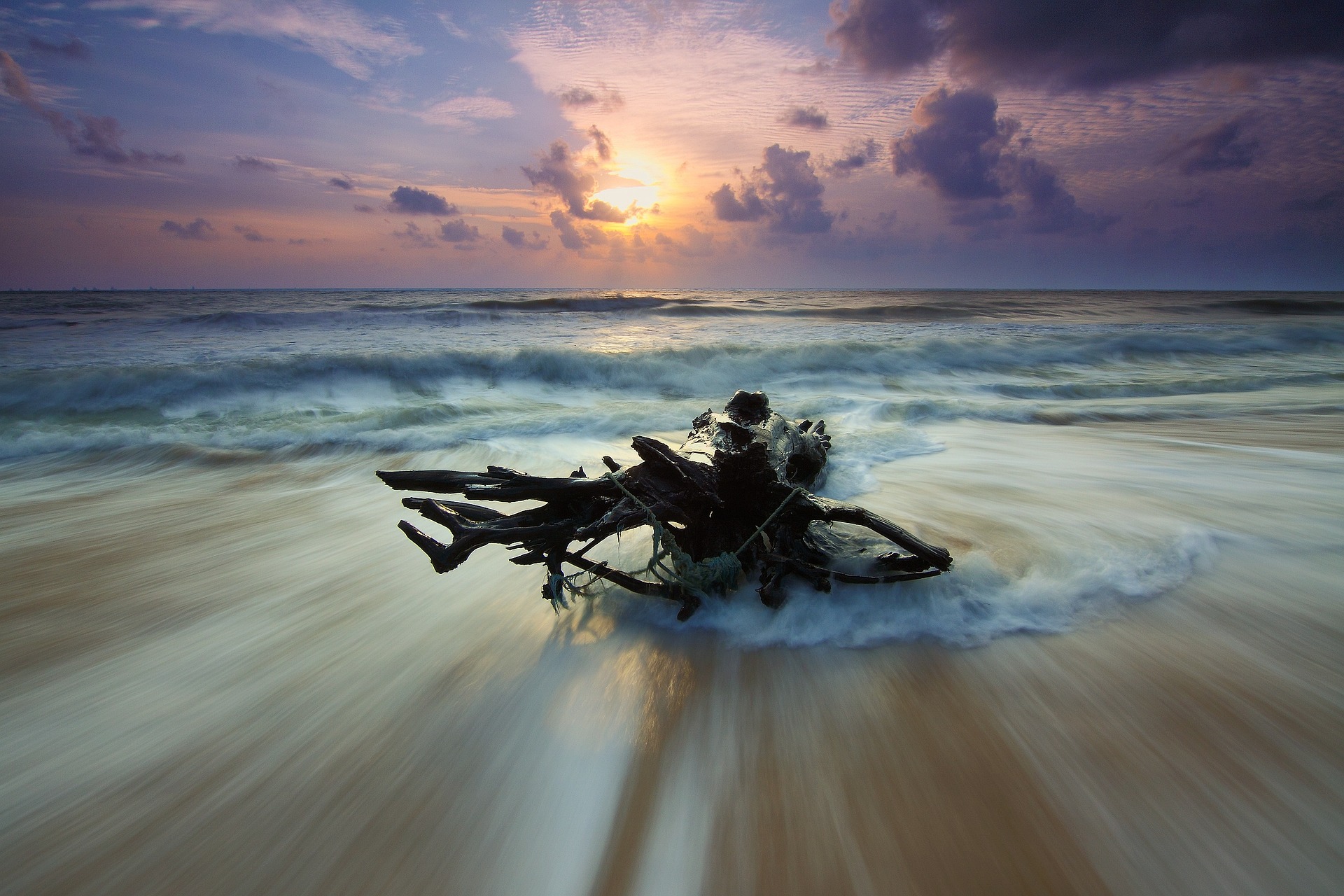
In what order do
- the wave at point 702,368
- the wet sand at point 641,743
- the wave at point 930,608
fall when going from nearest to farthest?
the wet sand at point 641,743
the wave at point 930,608
the wave at point 702,368

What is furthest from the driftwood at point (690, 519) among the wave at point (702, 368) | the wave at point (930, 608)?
the wave at point (702, 368)

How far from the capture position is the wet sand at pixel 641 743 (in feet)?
4.23

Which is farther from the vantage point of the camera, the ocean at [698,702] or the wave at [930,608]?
the wave at [930,608]

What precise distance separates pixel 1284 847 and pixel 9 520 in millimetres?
6766

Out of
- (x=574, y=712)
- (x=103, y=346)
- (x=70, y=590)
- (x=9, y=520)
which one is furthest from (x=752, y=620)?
(x=103, y=346)

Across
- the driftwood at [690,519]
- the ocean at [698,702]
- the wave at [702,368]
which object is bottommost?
the wave at [702,368]

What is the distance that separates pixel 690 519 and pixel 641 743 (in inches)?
32.8

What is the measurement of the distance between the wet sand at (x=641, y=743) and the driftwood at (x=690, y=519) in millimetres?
256

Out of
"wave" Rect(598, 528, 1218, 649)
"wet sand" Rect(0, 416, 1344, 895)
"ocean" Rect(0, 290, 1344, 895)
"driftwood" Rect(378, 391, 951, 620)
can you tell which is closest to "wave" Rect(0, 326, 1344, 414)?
"ocean" Rect(0, 290, 1344, 895)

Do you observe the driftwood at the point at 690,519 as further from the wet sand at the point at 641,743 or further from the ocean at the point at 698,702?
the wet sand at the point at 641,743

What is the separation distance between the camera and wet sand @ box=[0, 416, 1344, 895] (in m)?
1.29

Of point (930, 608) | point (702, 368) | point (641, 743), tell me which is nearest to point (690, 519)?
point (641, 743)

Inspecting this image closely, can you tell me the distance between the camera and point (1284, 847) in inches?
48.8

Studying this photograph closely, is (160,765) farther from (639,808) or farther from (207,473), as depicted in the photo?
(207,473)
